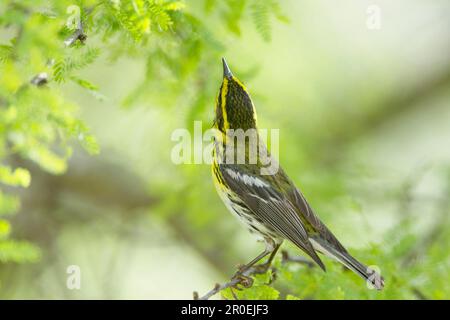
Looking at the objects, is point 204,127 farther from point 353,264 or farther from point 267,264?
point 353,264

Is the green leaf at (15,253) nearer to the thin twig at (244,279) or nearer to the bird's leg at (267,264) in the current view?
the thin twig at (244,279)

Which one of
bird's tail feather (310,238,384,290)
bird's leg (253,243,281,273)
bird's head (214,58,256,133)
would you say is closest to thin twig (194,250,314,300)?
bird's leg (253,243,281,273)

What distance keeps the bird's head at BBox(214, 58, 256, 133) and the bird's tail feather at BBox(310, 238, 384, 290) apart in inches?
30.4

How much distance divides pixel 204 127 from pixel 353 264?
1.48 meters

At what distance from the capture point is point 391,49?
818 centimetres

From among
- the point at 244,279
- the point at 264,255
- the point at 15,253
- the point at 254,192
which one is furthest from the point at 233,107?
the point at 15,253

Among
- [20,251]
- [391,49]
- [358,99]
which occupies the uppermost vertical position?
[391,49]

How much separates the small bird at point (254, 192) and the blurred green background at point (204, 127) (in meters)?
0.19

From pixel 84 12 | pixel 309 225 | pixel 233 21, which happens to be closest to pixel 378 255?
pixel 309 225

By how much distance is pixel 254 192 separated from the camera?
12.1ft

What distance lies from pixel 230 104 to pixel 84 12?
100 centimetres

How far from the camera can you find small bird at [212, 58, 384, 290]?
3510 millimetres

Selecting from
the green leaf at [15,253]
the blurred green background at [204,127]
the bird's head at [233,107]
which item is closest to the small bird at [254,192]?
the bird's head at [233,107]
